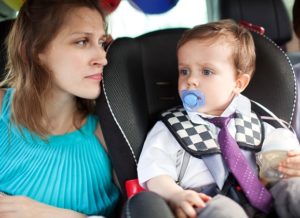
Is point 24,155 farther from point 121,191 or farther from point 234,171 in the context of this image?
point 234,171

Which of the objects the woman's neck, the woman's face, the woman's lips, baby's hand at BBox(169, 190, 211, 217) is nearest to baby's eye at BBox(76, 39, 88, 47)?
the woman's face

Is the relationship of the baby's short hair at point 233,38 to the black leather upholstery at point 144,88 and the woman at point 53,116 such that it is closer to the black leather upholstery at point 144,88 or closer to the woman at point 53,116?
the black leather upholstery at point 144,88

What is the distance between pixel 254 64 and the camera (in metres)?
1.70

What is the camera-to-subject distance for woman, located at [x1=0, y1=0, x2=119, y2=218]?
1.55 m

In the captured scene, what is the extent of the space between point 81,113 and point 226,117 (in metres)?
0.59

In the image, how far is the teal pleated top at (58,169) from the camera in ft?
5.28

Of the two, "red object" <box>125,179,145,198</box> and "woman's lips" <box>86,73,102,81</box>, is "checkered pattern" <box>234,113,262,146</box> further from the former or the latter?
"woman's lips" <box>86,73,102,81</box>

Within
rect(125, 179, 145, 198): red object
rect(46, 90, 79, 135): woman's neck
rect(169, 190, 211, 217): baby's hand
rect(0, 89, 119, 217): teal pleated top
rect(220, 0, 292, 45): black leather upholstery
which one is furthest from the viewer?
rect(220, 0, 292, 45): black leather upholstery

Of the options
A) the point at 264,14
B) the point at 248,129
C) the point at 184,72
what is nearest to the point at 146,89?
the point at 184,72

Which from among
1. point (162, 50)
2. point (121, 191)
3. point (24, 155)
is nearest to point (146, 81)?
point (162, 50)

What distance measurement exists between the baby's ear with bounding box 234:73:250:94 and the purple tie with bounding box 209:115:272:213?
0.21 metres

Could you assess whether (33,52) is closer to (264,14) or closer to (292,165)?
(292,165)

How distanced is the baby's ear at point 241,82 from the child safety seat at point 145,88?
69 mm

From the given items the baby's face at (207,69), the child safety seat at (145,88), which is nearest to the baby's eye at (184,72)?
the baby's face at (207,69)
